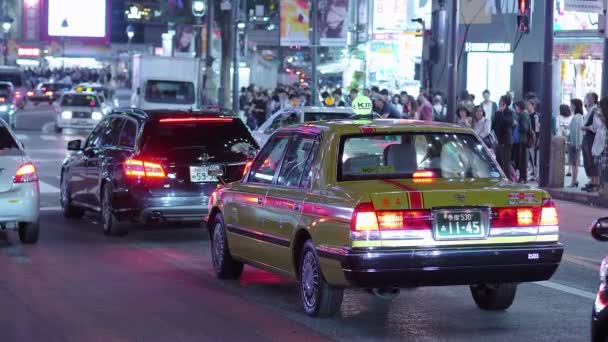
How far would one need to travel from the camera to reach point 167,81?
41.5m

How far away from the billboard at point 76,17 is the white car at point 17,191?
7345 cm

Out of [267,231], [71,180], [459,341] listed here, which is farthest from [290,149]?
[71,180]

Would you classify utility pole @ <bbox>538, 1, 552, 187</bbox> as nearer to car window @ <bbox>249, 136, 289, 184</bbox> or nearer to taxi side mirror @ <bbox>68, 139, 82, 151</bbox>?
taxi side mirror @ <bbox>68, 139, 82, 151</bbox>

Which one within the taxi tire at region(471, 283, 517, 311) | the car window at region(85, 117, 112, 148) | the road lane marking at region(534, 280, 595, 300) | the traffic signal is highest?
the traffic signal

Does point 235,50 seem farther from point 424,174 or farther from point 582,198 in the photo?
point 424,174

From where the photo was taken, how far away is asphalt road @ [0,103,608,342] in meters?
9.38

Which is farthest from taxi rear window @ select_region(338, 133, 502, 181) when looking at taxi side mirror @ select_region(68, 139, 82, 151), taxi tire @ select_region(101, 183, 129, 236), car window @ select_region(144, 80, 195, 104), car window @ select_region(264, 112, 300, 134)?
car window @ select_region(144, 80, 195, 104)

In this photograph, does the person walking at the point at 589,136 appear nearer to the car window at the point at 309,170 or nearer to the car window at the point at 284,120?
the car window at the point at 284,120

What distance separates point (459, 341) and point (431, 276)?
51cm

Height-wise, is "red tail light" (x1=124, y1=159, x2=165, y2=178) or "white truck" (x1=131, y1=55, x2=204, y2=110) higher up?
"white truck" (x1=131, y1=55, x2=204, y2=110)

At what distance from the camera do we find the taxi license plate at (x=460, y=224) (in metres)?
9.16

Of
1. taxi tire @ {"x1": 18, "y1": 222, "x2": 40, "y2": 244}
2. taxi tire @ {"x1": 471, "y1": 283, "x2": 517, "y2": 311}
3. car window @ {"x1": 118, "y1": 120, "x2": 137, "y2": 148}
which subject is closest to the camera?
taxi tire @ {"x1": 471, "y1": 283, "x2": 517, "y2": 311}

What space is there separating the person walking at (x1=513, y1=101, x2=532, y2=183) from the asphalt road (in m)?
9.48

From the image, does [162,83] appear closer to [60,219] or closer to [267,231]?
[60,219]
